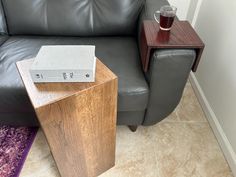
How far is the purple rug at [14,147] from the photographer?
1.17 m

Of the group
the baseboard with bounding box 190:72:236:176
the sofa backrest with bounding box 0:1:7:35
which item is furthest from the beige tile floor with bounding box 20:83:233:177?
the sofa backrest with bounding box 0:1:7:35

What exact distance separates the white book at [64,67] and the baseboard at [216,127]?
96 centimetres

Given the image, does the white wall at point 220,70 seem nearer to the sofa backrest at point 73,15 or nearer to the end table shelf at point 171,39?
the end table shelf at point 171,39

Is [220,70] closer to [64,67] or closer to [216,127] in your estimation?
[216,127]

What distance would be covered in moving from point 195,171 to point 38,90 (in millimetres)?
965

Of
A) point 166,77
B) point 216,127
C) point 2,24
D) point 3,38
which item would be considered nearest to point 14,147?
point 3,38

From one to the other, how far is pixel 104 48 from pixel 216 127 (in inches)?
34.6

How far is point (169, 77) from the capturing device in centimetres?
101

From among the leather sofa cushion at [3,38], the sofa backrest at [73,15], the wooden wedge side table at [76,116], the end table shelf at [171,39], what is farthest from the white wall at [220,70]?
the leather sofa cushion at [3,38]

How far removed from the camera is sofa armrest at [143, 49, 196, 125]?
0.94 metres

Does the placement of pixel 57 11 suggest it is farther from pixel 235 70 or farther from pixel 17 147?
pixel 235 70

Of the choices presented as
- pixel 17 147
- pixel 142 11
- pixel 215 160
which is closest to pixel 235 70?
pixel 215 160

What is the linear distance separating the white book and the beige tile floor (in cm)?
67

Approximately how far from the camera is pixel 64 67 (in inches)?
28.0
